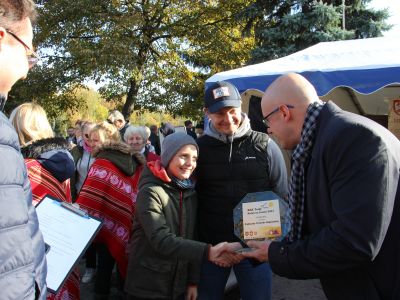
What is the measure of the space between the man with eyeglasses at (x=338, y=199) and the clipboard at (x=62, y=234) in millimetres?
933

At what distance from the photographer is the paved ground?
170 inches

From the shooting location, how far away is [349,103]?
7176 mm

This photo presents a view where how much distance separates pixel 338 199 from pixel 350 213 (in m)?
0.06

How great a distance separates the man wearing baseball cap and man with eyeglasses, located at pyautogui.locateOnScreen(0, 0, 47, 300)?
4.99 feet

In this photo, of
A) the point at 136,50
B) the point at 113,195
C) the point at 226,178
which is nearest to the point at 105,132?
the point at 113,195

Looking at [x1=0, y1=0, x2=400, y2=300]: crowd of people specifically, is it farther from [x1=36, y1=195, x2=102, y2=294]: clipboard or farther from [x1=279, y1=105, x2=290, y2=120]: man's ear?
[x1=36, y1=195, x2=102, y2=294]: clipboard

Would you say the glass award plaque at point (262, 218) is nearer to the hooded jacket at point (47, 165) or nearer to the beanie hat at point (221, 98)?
the beanie hat at point (221, 98)

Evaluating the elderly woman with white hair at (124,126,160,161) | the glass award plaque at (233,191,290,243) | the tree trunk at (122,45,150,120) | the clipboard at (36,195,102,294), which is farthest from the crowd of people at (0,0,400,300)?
the tree trunk at (122,45,150,120)

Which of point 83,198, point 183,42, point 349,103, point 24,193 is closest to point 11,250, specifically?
point 24,193

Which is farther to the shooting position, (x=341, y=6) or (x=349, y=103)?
(x=341, y=6)

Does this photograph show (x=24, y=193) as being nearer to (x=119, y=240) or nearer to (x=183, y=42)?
(x=119, y=240)

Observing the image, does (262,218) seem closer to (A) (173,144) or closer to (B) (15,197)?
(A) (173,144)

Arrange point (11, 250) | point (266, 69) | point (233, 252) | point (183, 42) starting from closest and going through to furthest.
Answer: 1. point (11, 250)
2. point (233, 252)
3. point (266, 69)
4. point (183, 42)

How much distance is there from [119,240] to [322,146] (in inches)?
97.9
